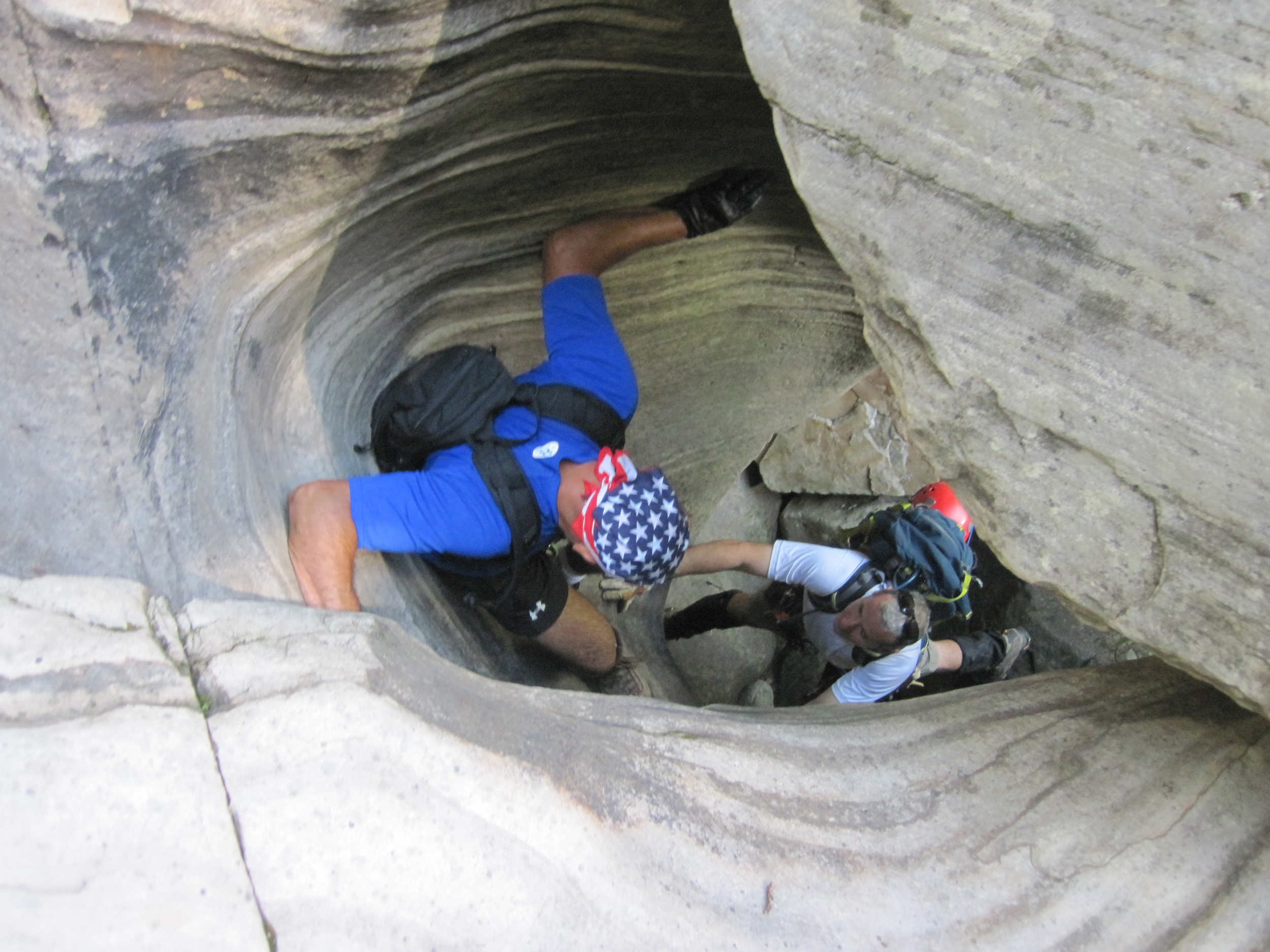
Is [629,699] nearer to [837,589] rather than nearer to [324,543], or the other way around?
[324,543]

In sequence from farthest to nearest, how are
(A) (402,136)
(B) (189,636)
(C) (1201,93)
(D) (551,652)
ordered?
(D) (551,652), (A) (402,136), (B) (189,636), (C) (1201,93)

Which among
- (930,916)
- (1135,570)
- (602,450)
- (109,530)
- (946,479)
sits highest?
(109,530)

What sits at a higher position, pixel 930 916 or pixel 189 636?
pixel 189 636

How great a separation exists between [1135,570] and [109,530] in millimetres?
2078

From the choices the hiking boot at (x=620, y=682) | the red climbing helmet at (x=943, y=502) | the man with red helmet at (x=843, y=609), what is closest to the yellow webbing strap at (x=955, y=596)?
the man with red helmet at (x=843, y=609)

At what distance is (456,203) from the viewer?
2.85 m

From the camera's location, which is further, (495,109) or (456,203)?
(456,203)

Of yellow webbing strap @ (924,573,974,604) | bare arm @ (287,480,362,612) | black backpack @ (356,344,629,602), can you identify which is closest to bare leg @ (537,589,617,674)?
black backpack @ (356,344,629,602)

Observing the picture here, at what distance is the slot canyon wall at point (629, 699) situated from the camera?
1469mm

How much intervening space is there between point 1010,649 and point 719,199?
2.61 metres

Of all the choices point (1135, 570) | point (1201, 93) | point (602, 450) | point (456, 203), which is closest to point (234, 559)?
point (602, 450)

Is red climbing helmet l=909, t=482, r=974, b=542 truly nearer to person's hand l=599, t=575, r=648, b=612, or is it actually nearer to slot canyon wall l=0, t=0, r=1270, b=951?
person's hand l=599, t=575, r=648, b=612

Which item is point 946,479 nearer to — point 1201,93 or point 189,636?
point 1201,93

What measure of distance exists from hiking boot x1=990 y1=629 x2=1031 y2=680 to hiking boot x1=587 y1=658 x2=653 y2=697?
5.92 feet
